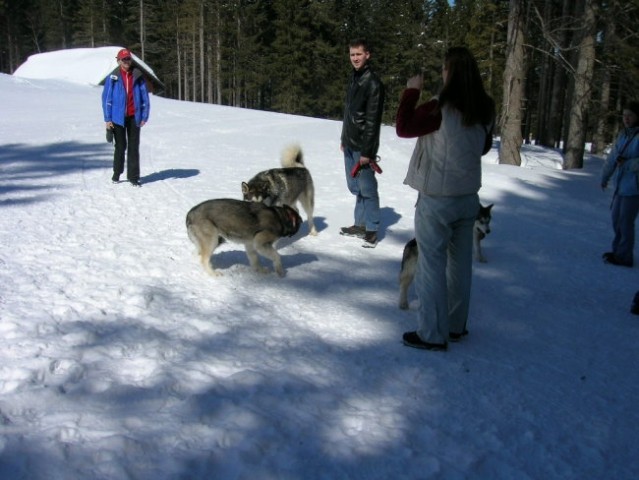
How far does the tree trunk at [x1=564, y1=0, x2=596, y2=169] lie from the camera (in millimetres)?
14016

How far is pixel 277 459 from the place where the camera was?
97.0 inches

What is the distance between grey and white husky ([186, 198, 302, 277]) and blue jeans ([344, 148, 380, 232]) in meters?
1.39

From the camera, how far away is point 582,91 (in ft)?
46.9

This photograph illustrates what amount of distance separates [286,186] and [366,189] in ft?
3.79

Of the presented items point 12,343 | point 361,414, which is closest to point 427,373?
A: point 361,414

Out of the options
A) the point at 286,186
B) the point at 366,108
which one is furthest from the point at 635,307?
the point at 286,186

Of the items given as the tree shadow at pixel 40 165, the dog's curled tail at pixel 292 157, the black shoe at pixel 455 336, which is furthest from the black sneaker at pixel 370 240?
the tree shadow at pixel 40 165

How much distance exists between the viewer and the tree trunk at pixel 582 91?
14.0 metres

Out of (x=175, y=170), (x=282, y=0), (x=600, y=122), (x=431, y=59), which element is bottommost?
(x=175, y=170)

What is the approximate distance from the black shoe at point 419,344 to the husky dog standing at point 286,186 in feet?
9.16

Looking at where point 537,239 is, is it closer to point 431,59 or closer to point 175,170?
point 175,170

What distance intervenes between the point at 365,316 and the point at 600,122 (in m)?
19.6

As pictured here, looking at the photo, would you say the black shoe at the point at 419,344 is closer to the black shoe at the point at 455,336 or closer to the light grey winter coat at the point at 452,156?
the black shoe at the point at 455,336

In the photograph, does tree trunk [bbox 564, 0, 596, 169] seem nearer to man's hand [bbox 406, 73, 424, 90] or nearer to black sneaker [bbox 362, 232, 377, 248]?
black sneaker [bbox 362, 232, 377, 248]
